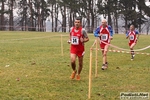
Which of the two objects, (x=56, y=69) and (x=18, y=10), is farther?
(x=18, y=10)

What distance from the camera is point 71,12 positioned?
77688 mm

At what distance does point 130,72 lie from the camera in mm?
11500

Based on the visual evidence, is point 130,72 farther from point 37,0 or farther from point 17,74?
point 37,0

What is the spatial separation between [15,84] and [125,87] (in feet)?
10.5

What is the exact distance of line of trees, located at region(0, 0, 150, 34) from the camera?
233ft

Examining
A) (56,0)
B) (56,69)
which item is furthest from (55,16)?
(56,69)

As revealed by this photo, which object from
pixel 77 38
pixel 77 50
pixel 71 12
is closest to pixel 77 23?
pixel 77 38

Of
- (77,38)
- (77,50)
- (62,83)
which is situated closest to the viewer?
(62,83)

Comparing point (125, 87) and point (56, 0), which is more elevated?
point (56, 0)

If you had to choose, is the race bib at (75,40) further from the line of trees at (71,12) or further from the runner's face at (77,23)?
the line of trees at (71,12)

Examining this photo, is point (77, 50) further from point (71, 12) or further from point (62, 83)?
point (71, 12)

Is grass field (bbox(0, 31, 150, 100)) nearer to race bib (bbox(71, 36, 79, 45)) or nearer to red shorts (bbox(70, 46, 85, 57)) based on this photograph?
red shorts (bbox(70, 46, 85, 57))

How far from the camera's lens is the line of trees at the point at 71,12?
2790 inches

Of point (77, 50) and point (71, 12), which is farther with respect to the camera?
point (71, 12)
